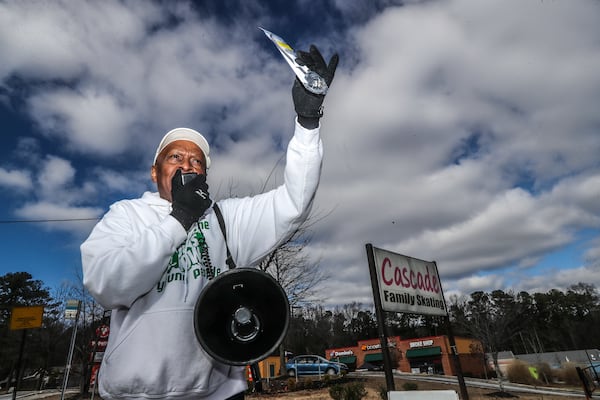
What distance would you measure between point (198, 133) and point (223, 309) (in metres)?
1.22

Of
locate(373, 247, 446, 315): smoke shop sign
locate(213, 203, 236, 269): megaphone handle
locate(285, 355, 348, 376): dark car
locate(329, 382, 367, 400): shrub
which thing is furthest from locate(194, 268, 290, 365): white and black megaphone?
locate(285, 355, 348, 376): dark car

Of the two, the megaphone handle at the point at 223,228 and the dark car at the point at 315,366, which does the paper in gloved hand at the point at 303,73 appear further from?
the dark car at the point at 315,366

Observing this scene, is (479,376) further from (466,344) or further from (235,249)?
(235,249)

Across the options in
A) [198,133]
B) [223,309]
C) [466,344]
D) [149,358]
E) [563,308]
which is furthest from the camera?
[563,308]

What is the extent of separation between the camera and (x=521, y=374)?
25.2m

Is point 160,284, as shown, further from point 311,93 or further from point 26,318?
point 26,318

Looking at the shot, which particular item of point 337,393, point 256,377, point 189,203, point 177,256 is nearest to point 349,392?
point 337,393

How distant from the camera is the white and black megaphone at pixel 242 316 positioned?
1.34m

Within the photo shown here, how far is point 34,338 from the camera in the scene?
3684cm

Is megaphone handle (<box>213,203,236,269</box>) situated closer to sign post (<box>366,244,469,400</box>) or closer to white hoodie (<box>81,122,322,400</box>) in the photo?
white hoodie (<box>81,122,322,400</box>)

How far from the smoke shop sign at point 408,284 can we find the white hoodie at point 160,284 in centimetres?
502

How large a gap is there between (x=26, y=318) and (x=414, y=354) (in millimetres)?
40212

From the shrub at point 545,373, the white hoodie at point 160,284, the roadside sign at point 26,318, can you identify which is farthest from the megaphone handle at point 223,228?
the shrub at point 545,373

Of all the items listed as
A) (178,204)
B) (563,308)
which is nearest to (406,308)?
(178,204)
